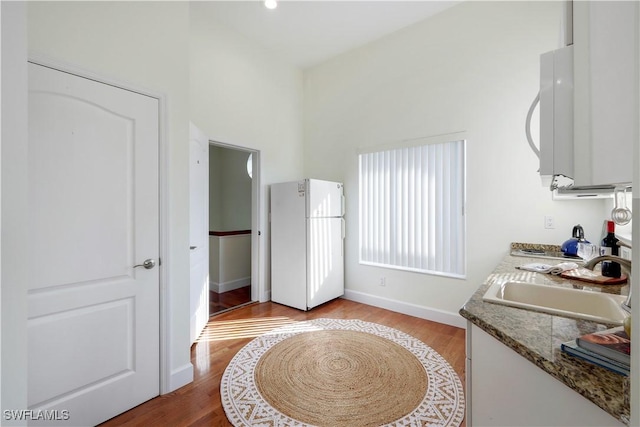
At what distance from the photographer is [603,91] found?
0.50 meters

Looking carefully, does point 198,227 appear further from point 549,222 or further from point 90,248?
point 549,222

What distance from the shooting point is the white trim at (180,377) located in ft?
6.22

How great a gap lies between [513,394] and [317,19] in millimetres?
3650

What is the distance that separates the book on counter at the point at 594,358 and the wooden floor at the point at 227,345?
1.54 m

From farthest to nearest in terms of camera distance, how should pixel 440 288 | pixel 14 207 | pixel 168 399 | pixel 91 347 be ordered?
pixel 440 288, pixel 168 399, pixel 91 347, pixel 14 207

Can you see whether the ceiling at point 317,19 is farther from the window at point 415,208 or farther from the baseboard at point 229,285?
the baseboard at point 229,285

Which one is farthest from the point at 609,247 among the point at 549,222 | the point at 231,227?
the point at 231,227

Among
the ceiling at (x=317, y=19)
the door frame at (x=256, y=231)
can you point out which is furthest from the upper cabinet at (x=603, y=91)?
the door frame at (x=256, y=231)

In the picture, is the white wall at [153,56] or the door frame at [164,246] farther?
the door frame at [164,246]

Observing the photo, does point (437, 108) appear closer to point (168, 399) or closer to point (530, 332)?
point (530, 332)

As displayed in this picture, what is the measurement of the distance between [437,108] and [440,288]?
77.6 inches

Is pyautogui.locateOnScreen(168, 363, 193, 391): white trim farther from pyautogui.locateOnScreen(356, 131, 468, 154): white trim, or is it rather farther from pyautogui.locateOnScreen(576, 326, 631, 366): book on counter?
pyautogui.locateOnScreen(356, 131, 468, 154): white trim

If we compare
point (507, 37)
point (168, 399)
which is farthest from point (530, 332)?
point (507, 37)

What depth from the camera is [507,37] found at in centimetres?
267
